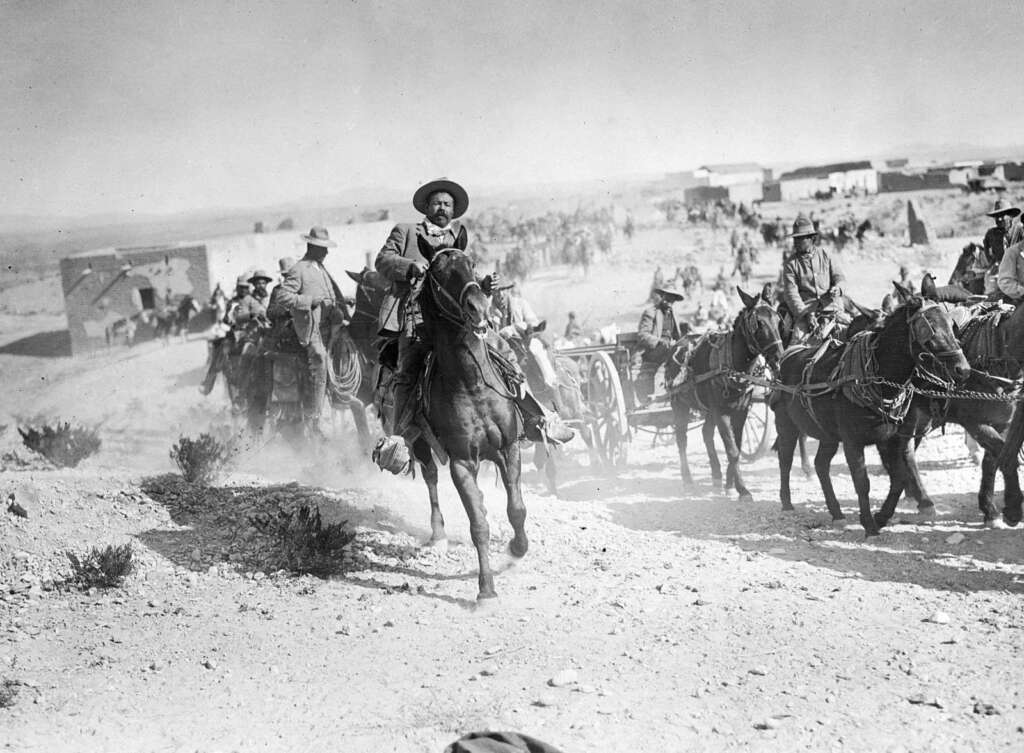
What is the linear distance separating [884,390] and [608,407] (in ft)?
16.9

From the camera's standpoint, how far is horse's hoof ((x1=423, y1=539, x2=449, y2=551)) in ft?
26.9

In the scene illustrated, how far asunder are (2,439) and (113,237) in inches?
957

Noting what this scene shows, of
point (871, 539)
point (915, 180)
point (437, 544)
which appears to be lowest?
point (871, 539)

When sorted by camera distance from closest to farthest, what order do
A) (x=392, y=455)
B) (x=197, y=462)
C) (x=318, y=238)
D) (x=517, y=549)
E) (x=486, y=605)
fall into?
(x=486, y=605)
(x=392, y=455)
(x=517, y=549)
(x=197, y=462)
(x=318, y=238)

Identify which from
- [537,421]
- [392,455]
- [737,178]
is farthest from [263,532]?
[737,178]

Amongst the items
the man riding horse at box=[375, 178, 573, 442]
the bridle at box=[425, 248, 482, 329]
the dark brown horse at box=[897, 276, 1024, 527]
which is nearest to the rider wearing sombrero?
the dark brown horse at box=[897, 276, 1024, 527]

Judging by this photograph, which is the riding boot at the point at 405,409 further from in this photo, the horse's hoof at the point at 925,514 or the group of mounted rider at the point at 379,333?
the horse's hoof at the point at 925,514

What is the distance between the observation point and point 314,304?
36.9 feet

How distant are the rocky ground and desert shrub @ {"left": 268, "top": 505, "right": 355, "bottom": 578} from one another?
0.12 metres

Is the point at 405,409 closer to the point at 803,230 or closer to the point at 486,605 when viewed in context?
the point at 486,605

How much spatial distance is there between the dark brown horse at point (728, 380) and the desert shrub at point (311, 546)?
16.2ft

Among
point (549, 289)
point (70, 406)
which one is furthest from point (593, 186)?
point (70, 406)

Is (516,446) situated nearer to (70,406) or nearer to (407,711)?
(407,711)

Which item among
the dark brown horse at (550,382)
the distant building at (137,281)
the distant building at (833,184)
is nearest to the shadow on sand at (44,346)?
the distant building at (137,281)
